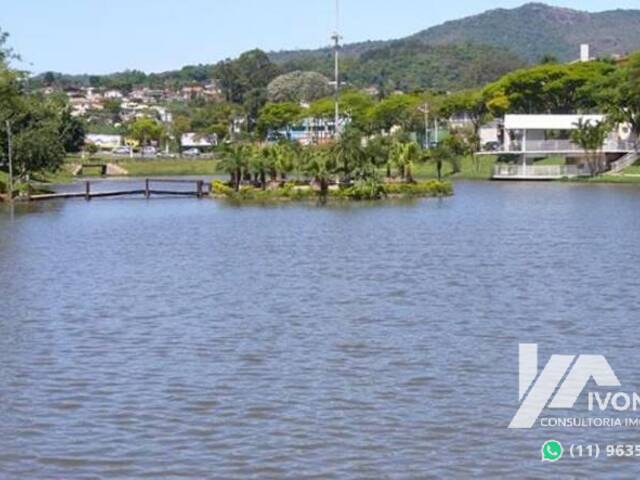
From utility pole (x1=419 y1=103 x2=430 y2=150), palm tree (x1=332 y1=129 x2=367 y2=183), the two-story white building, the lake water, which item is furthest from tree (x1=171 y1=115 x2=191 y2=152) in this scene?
the lake water

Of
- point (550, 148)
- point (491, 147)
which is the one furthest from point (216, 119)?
point (550, 148)

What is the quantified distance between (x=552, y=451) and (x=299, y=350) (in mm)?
6335

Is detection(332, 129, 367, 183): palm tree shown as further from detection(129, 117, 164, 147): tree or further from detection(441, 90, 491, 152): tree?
detection(129, 117, 164, 147): tree

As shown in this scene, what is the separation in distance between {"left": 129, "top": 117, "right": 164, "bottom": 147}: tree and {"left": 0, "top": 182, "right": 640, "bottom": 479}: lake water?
116m

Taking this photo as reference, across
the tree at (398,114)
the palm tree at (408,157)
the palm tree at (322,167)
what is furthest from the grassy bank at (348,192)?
the tree at (398,114)

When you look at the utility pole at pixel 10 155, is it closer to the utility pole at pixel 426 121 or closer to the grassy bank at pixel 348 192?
the grassy bank at pixel 348 192

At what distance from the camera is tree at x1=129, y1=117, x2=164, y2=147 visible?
154625mm

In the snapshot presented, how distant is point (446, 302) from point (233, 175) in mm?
46092

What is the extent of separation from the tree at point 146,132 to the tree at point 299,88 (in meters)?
22.6

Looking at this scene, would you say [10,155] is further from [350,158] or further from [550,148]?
[550,148]

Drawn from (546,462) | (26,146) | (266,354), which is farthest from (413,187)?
(546,462)

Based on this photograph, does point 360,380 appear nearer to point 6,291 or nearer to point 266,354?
point 266,354

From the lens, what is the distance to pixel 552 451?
12812 millimetres

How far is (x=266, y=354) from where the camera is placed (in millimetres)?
18188
